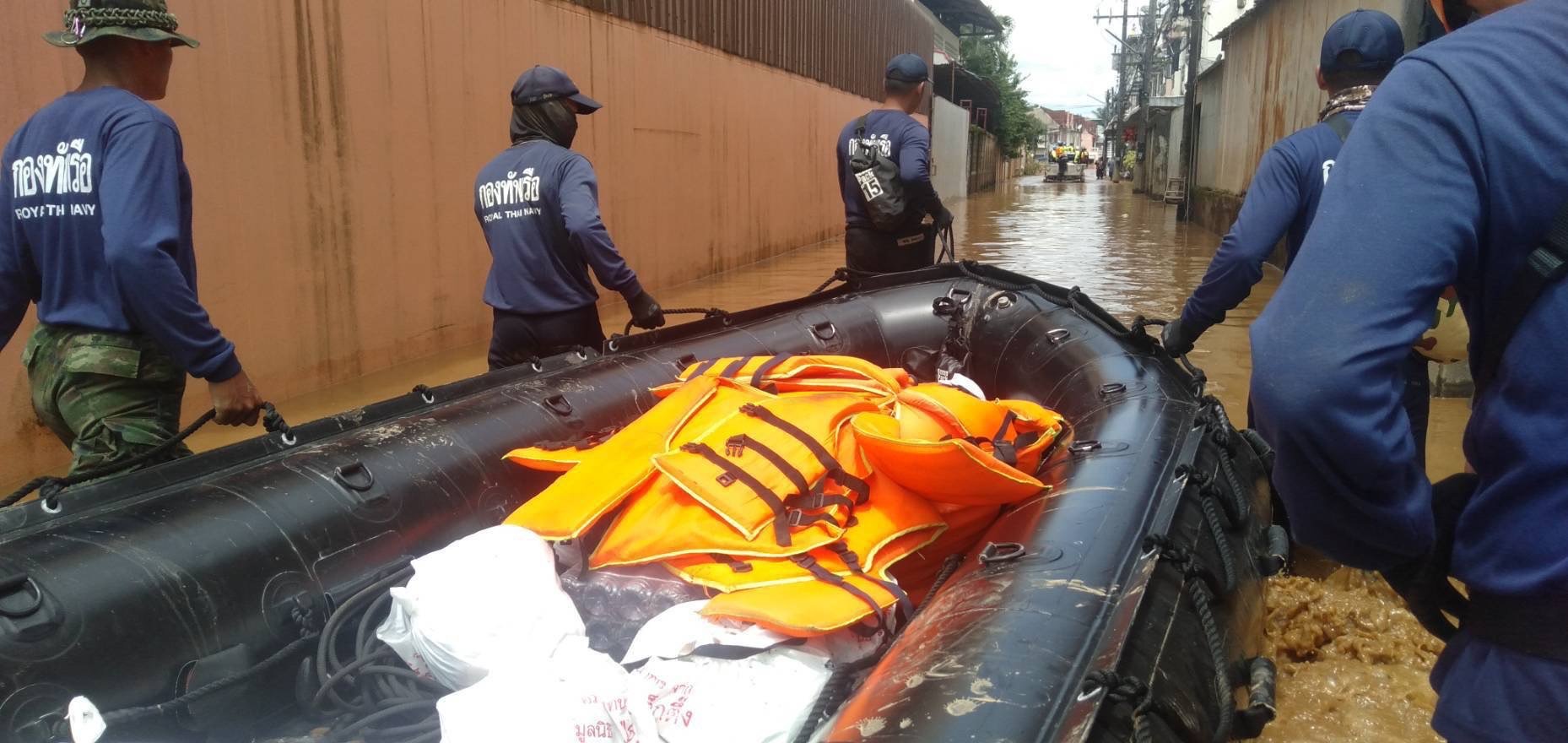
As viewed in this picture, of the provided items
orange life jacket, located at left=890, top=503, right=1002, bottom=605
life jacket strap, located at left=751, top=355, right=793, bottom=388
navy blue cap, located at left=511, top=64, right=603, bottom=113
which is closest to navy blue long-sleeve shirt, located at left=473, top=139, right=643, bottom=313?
navy blue cap, located at left=511, top=64, right=603, bottom=113

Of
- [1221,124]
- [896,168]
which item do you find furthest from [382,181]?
[1221,124]

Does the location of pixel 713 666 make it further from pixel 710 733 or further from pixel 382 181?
pixel 382 181

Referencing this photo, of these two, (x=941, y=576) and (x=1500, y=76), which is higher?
(x=1500, y=76)

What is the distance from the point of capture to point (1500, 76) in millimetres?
976

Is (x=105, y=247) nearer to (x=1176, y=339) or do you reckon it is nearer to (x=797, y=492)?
(x=797, y=492)

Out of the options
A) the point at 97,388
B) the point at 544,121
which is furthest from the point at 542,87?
the point at 97,388

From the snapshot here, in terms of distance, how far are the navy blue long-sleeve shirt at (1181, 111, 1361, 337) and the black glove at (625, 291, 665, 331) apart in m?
1.76

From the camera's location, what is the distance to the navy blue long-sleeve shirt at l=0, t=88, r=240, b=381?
7.37 feet

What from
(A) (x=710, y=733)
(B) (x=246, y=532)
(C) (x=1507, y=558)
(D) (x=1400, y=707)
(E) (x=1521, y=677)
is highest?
(C) (x=1507, y=558)

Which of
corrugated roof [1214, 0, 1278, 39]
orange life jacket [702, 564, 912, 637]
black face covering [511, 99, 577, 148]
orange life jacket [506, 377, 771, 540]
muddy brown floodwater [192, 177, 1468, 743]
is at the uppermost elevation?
corrugated roof [1214, 0, 1278, 39]

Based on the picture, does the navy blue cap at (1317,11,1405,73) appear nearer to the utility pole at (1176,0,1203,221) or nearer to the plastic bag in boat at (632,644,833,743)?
the plastic bag in boat at (632,644,833,743)

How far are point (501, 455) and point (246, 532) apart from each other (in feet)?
2.32

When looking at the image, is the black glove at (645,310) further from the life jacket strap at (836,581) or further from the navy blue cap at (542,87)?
the life jacket strap at (836,581)

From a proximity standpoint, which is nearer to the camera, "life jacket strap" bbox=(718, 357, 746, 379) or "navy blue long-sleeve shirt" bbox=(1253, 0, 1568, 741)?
"navy blue long-sleeve shirt" bbox=(1253, 0, 1568, 741)
